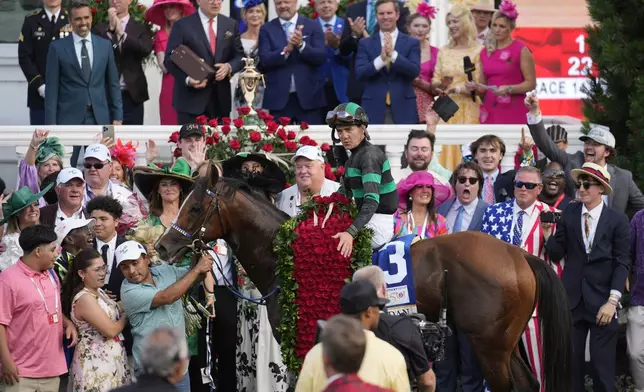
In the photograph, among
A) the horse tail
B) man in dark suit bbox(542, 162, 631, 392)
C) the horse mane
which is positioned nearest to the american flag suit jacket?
man in dark suit bbox(542, 162, 631, 392)

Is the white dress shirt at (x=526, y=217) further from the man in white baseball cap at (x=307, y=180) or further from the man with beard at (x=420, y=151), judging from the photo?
the man in white baseball cap at (x=307, y=180)

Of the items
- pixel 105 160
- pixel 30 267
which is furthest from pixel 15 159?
pixel 30 267

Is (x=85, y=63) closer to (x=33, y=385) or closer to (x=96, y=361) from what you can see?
(x=96, y=361)

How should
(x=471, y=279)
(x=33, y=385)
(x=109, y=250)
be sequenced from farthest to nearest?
(x=109, y=250) → (x=471, y=279) → (x=33, y=385)

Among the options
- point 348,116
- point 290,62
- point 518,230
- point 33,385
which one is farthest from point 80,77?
point 518,230

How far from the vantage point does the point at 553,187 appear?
13.3 metres

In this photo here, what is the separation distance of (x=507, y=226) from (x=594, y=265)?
2.75ft

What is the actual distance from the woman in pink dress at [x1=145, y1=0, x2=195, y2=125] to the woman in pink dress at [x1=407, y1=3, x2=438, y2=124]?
2514 millimetres

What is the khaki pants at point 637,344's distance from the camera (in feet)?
41.4

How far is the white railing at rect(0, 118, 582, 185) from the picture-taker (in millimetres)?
14234

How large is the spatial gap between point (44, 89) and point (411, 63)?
13.0 ft

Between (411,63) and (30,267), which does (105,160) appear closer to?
(30,267)

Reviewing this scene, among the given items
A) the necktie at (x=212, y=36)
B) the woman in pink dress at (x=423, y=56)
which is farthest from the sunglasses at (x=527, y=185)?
the necktie at (x=212, y=36)

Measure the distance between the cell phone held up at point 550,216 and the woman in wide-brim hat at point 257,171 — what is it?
2359 mm
